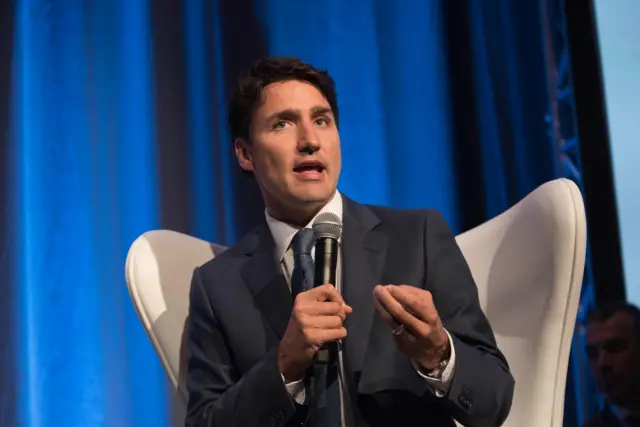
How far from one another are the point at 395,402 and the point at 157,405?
3.47 ft

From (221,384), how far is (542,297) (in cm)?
59

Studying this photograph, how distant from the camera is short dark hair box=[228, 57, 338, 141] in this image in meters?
1.49

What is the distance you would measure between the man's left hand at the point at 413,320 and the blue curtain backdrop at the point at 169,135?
1048mm

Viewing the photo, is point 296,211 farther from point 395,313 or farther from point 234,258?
point 395,313

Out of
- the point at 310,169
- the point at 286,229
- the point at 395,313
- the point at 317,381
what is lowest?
the point at 317,381

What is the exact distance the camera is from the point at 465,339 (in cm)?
121

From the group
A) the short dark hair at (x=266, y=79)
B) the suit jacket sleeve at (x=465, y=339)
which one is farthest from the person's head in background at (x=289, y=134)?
the suit jacket sleeve at (x=465, y=339)

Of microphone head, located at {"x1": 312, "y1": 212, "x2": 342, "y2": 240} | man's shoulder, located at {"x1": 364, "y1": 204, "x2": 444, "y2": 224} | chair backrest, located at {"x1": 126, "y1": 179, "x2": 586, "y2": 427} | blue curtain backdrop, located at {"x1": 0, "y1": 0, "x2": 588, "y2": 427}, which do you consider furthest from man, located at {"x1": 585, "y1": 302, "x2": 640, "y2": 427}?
microphone head, located at {"x1": 312, "y1": 212, "x2": 342, "y2": 240}

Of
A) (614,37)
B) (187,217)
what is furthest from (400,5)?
(187,217)

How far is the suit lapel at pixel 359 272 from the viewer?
1231 mm

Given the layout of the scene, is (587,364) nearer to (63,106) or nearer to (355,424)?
(355,424)

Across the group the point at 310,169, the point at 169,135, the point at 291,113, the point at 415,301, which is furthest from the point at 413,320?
the point at 169,135

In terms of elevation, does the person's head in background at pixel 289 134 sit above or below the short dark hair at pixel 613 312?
above

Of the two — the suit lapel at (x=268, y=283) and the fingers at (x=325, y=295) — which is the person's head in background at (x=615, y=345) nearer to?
the suit lapel at (x=268, y=283)
